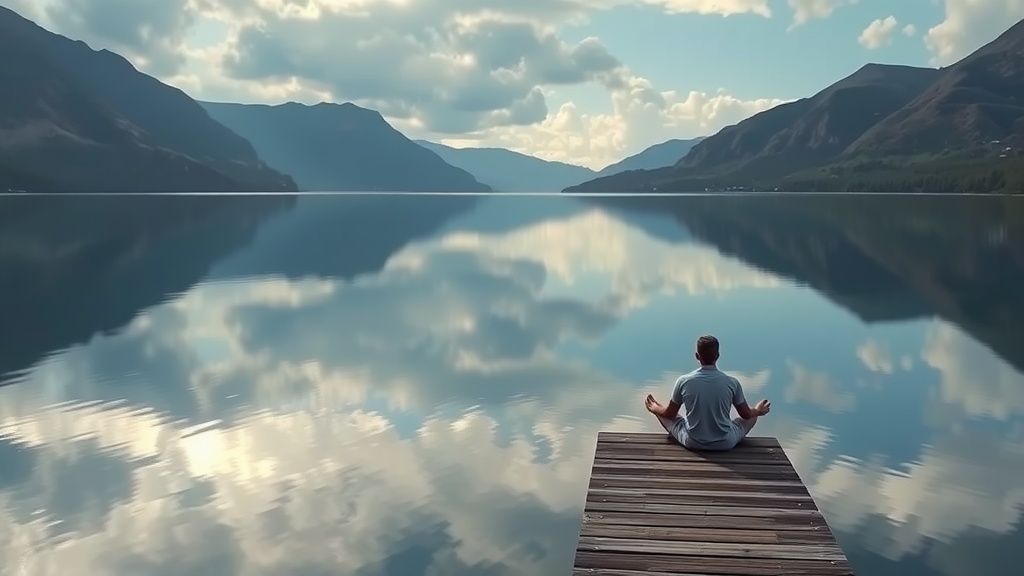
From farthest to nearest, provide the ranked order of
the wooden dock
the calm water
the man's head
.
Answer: the man's head < the calm water < the wooden dock

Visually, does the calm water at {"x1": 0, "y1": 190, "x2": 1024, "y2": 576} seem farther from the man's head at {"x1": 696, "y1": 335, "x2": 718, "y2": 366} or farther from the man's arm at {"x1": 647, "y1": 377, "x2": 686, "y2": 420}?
the man's head at {"x1": 696, "y1": 335, "x2": 718, "y2": 366}

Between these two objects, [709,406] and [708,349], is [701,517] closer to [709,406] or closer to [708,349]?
[709,406]

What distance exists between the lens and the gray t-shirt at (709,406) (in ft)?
40.1

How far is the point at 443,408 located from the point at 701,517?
35.0 feet

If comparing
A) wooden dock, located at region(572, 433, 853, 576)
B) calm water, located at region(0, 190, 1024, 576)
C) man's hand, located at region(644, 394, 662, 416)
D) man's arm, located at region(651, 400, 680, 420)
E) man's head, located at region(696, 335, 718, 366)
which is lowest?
calm water, located at region(0, 190, 1024, 576)

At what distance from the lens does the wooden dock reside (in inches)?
347

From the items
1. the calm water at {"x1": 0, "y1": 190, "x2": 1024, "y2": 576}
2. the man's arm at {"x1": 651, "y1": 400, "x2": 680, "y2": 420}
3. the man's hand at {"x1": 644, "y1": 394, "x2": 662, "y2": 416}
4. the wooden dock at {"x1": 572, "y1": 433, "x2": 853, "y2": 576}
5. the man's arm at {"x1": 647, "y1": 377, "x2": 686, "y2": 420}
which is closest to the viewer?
the wooden dock at {"x1": 572, "y1": 433, "x2": 853, "y2": 576}

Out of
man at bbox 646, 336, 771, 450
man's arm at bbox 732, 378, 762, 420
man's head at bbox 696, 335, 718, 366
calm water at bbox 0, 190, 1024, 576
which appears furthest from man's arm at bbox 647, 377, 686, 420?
calm water at bbox 0, 190, 1024, 576

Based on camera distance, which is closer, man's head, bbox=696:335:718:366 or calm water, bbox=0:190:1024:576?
calm water, bbox=0:190:1024:576

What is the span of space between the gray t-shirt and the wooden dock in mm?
223

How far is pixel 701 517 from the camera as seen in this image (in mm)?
9945

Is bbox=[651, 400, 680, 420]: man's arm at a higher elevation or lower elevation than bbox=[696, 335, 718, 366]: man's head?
lower

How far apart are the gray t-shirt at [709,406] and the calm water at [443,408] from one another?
2322mm

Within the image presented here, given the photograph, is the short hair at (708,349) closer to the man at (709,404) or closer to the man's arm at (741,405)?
the man at (709,404)
